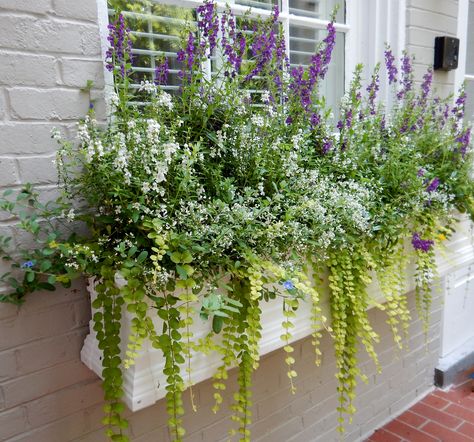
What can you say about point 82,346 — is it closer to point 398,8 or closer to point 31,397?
point 31,397

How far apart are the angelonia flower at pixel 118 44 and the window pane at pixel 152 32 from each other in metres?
0.23

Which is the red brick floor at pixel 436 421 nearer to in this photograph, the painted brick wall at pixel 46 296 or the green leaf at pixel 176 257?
the painted brick wall at pixel 46 296

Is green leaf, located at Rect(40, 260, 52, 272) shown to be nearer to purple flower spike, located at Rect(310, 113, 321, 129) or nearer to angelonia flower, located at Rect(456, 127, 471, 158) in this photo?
purple flower spike, located at Rect(310, 113, 321, 129)

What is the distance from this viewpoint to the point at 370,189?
188 centimetres

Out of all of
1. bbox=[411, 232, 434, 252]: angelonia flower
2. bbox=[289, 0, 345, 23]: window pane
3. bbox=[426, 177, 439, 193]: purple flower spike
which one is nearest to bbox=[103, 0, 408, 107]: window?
bbox=[289, 0, 345, 23]: window pane

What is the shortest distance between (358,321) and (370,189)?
537mm

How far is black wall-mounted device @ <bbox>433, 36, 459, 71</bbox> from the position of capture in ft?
8.18

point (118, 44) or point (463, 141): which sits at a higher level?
point (118, 44)

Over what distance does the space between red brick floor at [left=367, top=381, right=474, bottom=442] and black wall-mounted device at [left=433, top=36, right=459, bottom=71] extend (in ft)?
6.56

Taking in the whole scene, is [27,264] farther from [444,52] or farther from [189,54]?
[444,52]

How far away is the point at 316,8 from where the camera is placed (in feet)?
7.41

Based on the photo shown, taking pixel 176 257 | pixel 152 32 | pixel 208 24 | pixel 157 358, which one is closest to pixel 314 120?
pixel 208 24

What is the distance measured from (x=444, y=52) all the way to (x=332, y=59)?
65 cm

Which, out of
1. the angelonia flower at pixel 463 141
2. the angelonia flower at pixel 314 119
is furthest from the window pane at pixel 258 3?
the angelonia flower at pixel 463 141
